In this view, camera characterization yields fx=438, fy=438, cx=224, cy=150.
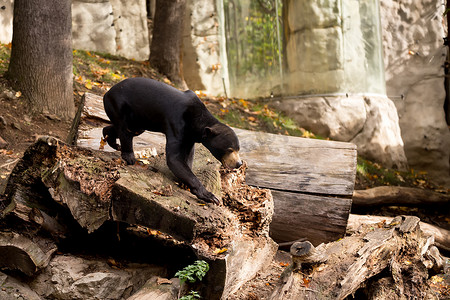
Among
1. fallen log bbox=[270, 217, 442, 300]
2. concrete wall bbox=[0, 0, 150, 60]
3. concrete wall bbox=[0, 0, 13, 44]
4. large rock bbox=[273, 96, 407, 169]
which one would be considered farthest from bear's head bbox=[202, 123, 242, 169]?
concrete wall bbox=[0, 0, 150, 60]

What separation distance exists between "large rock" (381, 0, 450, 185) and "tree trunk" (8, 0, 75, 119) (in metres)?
8.69

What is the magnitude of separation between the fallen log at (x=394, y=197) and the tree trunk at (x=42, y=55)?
194 inches

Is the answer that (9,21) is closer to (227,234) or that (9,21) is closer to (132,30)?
(132,30)

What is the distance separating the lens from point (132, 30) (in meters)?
12.9

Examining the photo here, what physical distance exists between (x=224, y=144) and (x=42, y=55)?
402 centimetres

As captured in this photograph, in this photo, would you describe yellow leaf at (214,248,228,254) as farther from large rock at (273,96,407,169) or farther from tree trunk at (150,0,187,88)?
large rock at (273,96,407,169)

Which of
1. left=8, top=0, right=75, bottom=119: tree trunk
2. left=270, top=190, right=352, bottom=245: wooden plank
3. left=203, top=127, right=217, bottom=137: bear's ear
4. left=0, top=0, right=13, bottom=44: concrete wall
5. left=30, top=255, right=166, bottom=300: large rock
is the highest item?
left=0, top=0, right=13, bottom=44: concrete wall

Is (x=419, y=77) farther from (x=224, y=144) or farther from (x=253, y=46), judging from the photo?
(x=224, y=144)

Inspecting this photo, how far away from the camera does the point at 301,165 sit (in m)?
5.57

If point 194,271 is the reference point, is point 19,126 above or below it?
above

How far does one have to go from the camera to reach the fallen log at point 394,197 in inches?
284

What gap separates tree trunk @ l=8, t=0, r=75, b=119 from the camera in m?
6.43

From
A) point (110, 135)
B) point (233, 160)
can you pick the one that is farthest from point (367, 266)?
point (110, 135)

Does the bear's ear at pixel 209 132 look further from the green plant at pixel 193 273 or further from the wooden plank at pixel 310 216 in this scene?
the wooden plank at pixel 310 216
